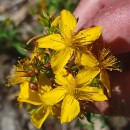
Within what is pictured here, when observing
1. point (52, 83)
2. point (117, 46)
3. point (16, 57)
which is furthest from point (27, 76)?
point (16, 57)

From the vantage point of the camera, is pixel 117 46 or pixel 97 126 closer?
pixel 117 46

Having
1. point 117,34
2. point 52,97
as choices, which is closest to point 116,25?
point 117,34

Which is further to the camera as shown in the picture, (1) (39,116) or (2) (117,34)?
(1) (39,116)

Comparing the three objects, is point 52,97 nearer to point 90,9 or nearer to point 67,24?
point 67,24

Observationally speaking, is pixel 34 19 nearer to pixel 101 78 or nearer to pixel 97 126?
pixel 97 126

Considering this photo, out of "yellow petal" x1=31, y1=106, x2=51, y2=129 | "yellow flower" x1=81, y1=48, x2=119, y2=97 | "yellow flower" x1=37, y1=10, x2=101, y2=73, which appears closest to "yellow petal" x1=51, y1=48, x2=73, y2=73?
"yellow flower" x1=37, y1=10, x2=101, y2=73

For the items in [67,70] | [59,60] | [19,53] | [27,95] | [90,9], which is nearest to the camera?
[59,60]

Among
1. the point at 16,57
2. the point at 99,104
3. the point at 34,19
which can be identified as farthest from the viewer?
the point at 34,19
